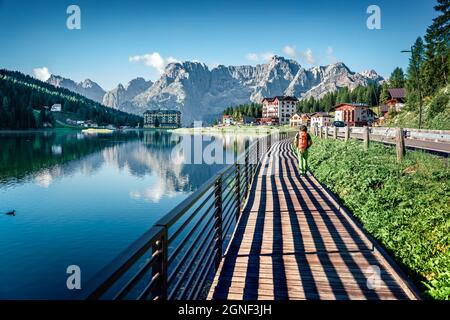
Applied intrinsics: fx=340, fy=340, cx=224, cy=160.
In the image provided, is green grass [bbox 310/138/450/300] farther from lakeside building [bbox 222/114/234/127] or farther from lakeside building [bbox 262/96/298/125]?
lakeside building [bbox 262/96/298/125]

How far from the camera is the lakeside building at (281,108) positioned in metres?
178

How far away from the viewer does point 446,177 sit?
10125mm

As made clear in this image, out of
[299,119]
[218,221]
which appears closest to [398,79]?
[299,119]

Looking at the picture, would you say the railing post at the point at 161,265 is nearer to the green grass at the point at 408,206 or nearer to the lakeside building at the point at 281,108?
the green grass at the point at 408,206

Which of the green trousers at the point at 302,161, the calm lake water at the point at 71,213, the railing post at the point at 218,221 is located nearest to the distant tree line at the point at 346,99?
the calm lake water at the point at 71,213

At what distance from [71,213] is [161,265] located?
22644 millimetres

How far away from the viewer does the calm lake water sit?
14.2 metres

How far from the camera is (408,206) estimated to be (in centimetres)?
892

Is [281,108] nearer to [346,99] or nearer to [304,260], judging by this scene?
[346,99]

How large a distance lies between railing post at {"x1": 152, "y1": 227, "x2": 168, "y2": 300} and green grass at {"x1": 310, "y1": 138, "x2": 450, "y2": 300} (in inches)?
176
